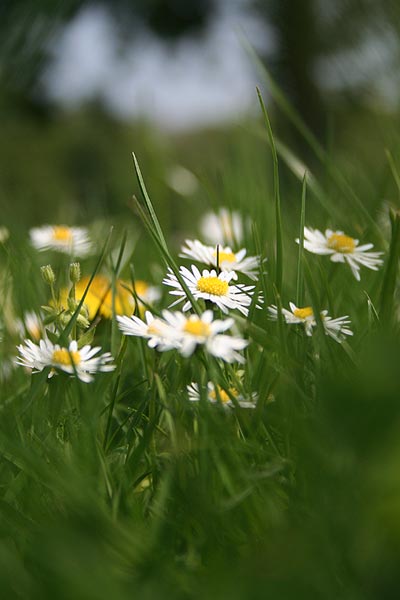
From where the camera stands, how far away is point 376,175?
114 cm

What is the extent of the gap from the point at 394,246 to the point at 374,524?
20 cm

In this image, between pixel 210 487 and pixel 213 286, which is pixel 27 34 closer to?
pixel 213 286

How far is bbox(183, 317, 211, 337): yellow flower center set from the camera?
0.35 metres

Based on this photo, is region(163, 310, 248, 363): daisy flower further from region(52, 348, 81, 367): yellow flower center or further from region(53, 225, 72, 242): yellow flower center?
region(53, 225, 72, 242): yellow flower center

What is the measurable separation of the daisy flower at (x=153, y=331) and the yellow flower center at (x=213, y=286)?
4 centimetres

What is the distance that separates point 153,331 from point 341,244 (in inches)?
7.0

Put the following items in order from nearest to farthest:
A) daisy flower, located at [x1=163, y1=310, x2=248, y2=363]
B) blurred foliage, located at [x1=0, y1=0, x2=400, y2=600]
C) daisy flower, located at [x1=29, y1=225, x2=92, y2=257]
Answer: blurred foliage, located at [x1=0, y1=0, x2=400, y2=600]
daisy flower, located at [x1=163, y1=310, x2=248, y2=363]
daisy flower, located at [x1=29, y1=225, x2=92, y2=257]

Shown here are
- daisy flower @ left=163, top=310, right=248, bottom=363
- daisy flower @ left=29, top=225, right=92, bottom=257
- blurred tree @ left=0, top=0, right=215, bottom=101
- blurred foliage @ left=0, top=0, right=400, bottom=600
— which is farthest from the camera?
daisy flower @ left=29, top=225, right=92, bottom=257

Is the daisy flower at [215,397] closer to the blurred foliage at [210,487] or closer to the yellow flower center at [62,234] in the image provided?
the blurred foliage at [210,487]

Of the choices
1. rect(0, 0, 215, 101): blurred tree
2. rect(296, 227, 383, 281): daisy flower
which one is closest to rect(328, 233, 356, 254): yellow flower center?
rect(296, 227, 383, 281): daisy flower

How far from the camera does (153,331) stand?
0.38 m

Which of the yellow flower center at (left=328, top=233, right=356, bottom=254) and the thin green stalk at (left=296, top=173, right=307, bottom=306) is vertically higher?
the thin green stalk at (left=296, top=173, right=307, bottom=306)

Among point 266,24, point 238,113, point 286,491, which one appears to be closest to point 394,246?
point 286,491

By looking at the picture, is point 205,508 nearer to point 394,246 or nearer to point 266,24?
point 394,246
